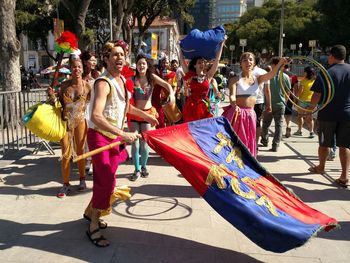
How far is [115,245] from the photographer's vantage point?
3631 mm

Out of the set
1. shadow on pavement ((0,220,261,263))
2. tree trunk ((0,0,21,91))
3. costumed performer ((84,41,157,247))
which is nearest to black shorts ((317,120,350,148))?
shadow on pavement ((0,220,261,263))

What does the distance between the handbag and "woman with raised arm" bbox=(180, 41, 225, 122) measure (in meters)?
1.80

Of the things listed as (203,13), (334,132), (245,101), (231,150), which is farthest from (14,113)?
(203,13)

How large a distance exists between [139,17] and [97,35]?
37.7 ft

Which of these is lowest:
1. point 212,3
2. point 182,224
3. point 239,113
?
point 182,224

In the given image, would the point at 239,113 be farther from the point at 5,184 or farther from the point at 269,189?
the point at 5,184

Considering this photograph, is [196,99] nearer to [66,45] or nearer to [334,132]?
[66,45]

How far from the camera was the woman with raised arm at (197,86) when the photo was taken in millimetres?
5238

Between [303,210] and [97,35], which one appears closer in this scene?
[303,210]

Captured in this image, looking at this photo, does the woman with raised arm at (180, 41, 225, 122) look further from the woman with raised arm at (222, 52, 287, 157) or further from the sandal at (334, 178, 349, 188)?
the sandal at (334, 178, 349, 188)

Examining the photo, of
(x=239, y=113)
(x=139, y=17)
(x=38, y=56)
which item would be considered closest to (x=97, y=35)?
(x=139, y=17)

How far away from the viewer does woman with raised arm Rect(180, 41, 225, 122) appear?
206 inches

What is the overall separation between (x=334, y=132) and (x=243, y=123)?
1.62 meters

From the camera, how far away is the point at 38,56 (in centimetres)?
6988
